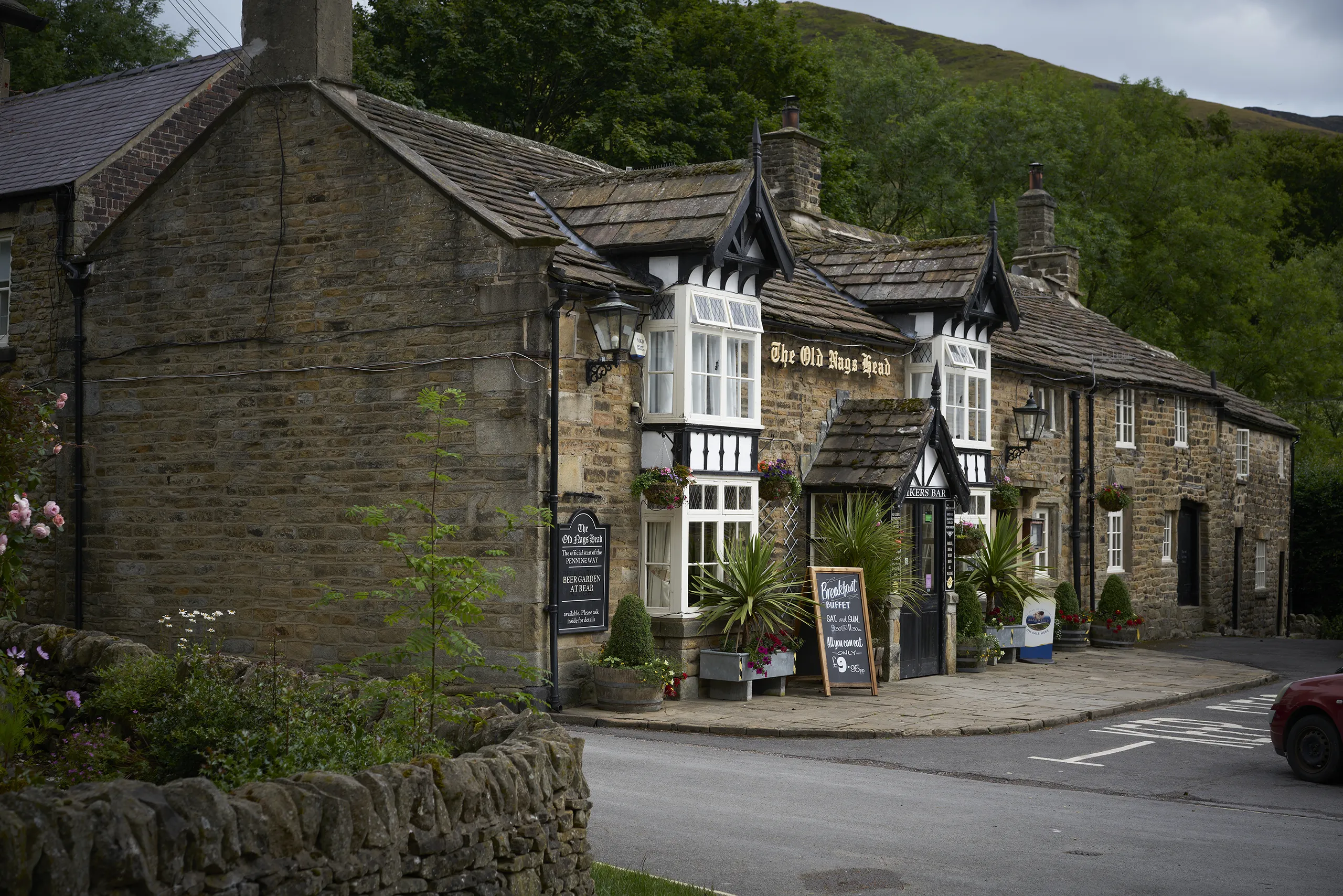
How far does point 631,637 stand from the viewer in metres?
15.4

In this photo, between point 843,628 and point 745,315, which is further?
point 843,628

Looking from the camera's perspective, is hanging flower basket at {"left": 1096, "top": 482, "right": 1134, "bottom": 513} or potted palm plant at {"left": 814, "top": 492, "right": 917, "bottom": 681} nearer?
potted palm plant at {"left": 814, "top": 492, "right": 917, "bottom": 681}

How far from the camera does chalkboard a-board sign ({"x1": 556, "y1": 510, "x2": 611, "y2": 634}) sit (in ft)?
49.9

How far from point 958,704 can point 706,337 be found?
18.3ft

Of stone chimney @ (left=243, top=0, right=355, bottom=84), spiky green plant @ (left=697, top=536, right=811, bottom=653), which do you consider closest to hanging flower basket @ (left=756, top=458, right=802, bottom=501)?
spiky green plant @ (left=697, top=536, right=811, bottom=653)

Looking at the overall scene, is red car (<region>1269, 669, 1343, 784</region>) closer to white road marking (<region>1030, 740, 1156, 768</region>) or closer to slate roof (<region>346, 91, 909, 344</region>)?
white road marking (<region>1030, 740, 1156, 768</region>)

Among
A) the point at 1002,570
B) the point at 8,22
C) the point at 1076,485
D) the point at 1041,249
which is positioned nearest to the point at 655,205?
the point at 1002,570

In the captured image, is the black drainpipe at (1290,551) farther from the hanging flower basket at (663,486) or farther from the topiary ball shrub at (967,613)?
the hanging flower basket at (663,486)

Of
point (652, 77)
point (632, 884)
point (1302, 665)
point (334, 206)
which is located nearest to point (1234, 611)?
point (1302, 665)

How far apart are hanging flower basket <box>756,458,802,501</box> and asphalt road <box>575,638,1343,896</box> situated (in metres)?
4.34

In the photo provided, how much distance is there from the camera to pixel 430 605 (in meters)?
8.46

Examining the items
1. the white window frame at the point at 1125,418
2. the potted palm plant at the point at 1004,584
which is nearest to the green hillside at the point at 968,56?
the white window frame at the point at 1125,418

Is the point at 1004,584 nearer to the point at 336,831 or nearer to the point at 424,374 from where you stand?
the point at 424,374

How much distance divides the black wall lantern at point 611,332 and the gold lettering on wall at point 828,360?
11.1 ft
